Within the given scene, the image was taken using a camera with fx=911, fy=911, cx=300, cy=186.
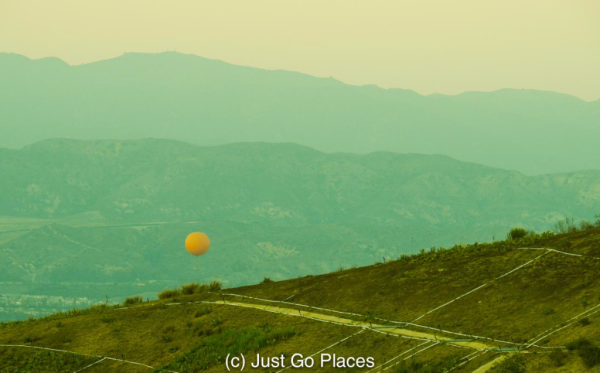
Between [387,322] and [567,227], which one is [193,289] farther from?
[567,227]

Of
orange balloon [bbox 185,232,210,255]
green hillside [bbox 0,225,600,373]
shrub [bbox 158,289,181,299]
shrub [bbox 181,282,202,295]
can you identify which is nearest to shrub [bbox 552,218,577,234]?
green hillside [bbox 0,225,600,373]

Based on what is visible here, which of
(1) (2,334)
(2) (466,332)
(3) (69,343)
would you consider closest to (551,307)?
(2) (466,332)

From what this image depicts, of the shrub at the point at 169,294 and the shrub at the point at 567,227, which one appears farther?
the shrub at the point at 169,294

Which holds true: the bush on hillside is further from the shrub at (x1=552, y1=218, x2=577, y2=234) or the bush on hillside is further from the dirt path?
the shrub at (x1=552, y1=218, x2=577, y2=234)

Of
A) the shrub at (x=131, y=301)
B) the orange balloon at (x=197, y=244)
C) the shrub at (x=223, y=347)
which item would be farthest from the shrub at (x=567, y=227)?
the orange balloon at (x=197, y=244)

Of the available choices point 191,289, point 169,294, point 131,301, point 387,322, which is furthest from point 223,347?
point 131,301

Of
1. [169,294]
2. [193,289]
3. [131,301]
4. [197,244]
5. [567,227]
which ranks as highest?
[197,244]

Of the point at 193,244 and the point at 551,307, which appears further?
the point at 193,244

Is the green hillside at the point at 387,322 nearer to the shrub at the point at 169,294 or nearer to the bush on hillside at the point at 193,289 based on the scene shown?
the bush on hillside at the point at 193,289

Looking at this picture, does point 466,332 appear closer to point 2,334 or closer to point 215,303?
point 215,303
